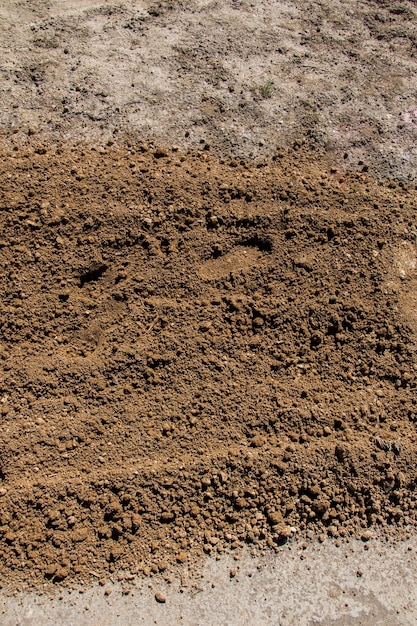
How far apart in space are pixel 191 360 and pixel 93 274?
0.94 meters

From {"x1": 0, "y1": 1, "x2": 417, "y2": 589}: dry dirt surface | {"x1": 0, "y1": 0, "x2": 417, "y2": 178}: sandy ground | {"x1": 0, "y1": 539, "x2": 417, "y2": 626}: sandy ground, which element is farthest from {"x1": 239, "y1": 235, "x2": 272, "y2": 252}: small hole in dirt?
{"x1": 0, "y1": 539, "x2": 417, "y2": 626}: sandy ground

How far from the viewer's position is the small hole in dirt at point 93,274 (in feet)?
12.1

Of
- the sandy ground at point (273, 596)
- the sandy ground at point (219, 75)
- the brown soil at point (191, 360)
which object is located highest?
the sandy ground at point (219, 75)

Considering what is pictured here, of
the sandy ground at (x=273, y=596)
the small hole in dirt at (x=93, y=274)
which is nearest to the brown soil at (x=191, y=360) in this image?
the small hole in dirt at (x=93, y=274)

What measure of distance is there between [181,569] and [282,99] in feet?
13.0

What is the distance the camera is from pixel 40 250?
3.74m

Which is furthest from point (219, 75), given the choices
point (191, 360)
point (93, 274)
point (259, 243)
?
point (191, 360)

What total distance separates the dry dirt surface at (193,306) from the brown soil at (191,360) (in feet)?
0.04

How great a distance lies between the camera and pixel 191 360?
3438 millimetres

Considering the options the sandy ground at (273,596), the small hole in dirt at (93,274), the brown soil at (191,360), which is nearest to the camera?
the sandy ground at (273,596)

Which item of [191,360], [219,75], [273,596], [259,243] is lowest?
[273,596]

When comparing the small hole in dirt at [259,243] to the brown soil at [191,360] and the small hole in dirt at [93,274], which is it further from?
the small hole in dirt at [93,274]

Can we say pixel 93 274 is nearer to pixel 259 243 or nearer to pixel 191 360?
pixel 191 360

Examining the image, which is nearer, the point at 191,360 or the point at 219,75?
the point at 191,360
